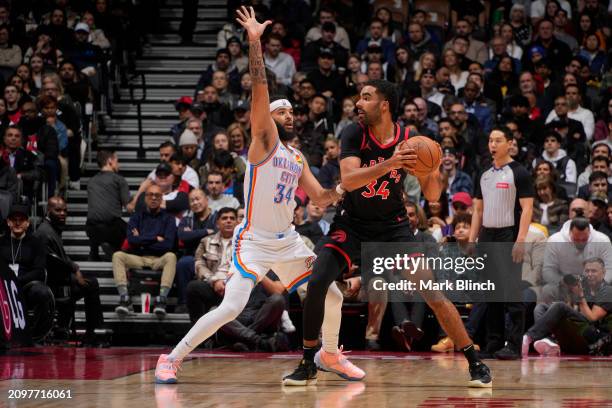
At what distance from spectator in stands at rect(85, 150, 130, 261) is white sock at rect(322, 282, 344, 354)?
6.52 meters

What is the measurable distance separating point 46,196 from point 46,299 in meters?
3.26

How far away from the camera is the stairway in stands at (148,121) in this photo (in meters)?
13.5

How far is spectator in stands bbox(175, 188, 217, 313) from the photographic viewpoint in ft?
43.2

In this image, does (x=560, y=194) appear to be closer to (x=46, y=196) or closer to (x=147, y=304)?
(x=147, y=304)

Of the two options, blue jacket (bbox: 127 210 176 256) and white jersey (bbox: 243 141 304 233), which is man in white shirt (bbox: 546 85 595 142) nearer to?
blue jacket (bbox: 127 210 176 256)

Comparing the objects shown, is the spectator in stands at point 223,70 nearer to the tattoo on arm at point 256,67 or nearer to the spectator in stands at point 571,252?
the spectator in stands at point 571,252

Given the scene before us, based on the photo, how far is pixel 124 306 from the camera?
1331 cm

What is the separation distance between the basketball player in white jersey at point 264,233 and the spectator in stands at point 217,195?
5.83 meters

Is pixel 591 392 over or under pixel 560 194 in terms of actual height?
under

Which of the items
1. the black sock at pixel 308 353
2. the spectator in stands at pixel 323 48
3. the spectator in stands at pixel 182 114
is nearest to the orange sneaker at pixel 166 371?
the black sock at pixel 308 353

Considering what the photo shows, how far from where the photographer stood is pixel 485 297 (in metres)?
11.7

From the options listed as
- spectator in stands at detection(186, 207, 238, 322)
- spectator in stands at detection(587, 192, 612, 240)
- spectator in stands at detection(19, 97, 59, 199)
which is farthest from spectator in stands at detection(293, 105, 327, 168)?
spectator in stands at detection(587, 192, 612, 240)

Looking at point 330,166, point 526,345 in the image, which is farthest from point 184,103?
point 526,345

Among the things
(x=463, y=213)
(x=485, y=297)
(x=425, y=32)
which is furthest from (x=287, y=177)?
(x=425, y=32)
